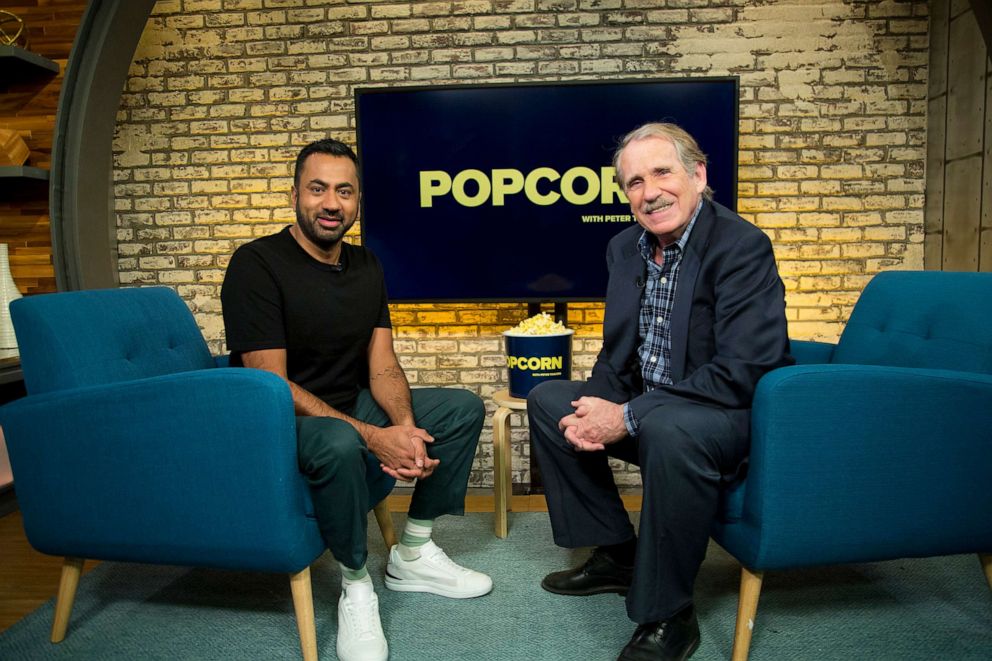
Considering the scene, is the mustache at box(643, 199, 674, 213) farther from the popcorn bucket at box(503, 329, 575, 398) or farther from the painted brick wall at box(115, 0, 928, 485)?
the painted brick wall at box(115, 0, 928, 485)

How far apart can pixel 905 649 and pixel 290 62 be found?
10.7ft

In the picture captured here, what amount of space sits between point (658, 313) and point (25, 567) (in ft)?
7.21

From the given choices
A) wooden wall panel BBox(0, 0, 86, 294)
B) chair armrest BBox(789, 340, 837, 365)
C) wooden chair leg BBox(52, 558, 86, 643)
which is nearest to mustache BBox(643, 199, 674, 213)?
chair armrest BBox(789, 340, 837, 365)

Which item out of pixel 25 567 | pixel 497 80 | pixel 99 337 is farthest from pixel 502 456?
pixel 497 80

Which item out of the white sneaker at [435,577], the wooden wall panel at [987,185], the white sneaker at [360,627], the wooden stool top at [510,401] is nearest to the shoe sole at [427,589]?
the white sneaker at [435,577]

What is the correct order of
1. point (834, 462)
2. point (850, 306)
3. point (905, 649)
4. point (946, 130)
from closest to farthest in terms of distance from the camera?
point (834, 462) → point (905, 649) → point (946, 130) → point (850, 306)

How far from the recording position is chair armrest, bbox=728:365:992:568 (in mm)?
1518

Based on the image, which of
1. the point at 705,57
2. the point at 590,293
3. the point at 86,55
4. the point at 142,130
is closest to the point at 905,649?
the point at 590,293

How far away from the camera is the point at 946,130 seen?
10.1 feet

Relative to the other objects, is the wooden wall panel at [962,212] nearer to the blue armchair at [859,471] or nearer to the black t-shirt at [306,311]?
the blue armchair at [859,471]

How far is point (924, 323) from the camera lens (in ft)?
6.25

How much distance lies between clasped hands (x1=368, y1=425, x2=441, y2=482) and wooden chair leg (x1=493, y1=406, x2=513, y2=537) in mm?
733

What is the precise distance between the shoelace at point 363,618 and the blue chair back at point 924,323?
5.01 ft

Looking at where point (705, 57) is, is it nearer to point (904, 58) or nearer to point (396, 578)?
point (904, 58)
